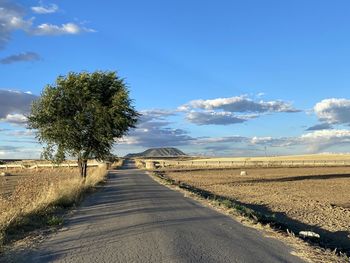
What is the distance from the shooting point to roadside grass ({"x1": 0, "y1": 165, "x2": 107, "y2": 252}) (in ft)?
41.5

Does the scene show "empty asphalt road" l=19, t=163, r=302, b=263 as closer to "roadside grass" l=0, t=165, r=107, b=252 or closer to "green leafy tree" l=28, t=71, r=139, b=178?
"roadside grass" l=0, t=165, r=107, b=252

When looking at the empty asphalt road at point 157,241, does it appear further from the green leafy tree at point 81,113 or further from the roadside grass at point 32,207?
the green leafy tree at point 81,113

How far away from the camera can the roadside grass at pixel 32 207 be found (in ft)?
41.5

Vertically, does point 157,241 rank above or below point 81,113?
below

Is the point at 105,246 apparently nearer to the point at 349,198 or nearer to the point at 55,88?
the point at 349,198

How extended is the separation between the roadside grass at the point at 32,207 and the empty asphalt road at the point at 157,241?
2.97ft

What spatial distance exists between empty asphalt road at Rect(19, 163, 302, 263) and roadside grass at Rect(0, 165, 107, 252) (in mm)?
906

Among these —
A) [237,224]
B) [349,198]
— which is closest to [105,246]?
[237,224]

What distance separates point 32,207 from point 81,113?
17.1 m

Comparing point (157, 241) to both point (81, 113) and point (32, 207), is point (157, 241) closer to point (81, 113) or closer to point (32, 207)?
point (32, 207)

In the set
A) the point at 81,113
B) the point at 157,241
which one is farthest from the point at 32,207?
the point at 81,113

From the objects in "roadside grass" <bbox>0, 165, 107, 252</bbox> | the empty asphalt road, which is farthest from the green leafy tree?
the empty asphalt road

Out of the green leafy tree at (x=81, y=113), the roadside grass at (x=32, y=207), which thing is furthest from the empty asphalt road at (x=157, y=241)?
the green leafy tree at (x=81, y=113)

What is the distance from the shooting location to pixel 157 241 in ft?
34.8
